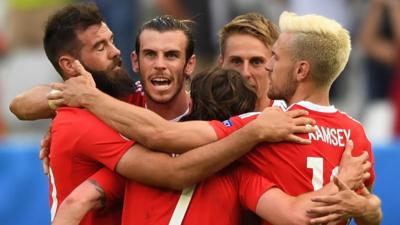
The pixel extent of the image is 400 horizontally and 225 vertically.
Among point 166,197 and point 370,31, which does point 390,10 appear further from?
point 166,197

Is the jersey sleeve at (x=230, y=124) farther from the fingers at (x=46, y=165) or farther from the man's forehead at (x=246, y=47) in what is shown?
the man's forehead at (x=246, y=47)

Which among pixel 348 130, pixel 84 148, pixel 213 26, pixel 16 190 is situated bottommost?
pixel 16 190

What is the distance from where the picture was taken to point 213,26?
1270 cm

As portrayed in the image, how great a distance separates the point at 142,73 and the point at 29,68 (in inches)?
252

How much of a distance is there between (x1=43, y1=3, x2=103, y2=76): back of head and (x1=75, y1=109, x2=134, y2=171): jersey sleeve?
0.81 metres

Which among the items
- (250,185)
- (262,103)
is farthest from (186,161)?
(262,103)

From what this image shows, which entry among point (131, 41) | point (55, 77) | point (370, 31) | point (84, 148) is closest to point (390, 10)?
point (370, 31)

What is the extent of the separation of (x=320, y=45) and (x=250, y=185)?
888 millimetres

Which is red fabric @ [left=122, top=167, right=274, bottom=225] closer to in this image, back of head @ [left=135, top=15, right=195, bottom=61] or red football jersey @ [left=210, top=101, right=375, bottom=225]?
red football jersey @ [left=210, top=101, right=375, bottom=225]

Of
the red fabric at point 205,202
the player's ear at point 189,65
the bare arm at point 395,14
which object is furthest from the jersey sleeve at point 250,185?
the bare arm at point 395,14

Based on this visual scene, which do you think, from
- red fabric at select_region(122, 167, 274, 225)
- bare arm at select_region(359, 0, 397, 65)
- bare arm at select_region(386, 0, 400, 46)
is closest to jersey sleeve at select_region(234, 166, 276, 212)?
red fabric at select_region(122, 167, 274, 225)

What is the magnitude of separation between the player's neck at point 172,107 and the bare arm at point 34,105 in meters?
0.70

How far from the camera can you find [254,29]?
824 cm

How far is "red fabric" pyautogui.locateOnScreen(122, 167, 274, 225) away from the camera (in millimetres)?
6629
